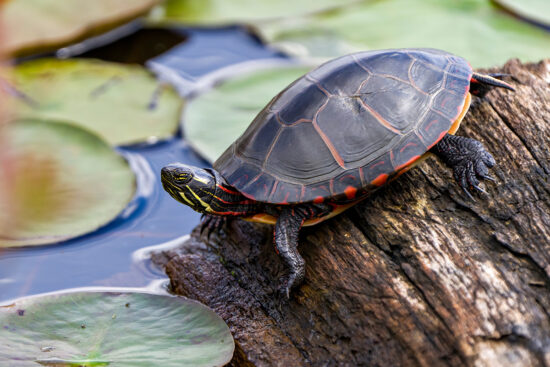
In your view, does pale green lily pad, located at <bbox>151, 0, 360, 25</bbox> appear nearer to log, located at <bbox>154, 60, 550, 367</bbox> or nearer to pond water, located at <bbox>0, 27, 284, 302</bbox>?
pond water, located at <bbox>0, 27, 284, 302</bbox>

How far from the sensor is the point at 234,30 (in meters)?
4.68

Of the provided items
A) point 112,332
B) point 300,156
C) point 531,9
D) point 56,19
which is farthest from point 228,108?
point 531,9

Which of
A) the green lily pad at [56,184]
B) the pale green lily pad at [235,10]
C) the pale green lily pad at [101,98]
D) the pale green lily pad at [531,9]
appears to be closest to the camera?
the green lily pad at [56,184]

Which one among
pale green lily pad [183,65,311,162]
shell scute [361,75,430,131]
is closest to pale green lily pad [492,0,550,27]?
pale green lily pad [183,65,311,162]

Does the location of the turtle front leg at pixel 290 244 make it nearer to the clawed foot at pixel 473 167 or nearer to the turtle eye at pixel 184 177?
the turtle eye at pixel 184 177

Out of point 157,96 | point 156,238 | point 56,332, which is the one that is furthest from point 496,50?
point 56,332

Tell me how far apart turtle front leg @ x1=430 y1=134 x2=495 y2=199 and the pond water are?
1406 mm

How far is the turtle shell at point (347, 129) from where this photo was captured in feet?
7.25

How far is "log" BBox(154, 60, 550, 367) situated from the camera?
5.90 feet

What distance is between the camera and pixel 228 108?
3.59 meters

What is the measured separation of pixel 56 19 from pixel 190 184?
105 inches

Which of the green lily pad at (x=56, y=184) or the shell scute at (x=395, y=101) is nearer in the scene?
the shell scute at (x=395, y=101)

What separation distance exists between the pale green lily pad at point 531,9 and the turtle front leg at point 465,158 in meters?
2.18

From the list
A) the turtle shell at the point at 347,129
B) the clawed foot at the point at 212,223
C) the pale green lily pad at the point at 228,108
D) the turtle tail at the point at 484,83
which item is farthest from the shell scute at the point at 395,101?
the pale green lily pad at the point at 228,108
